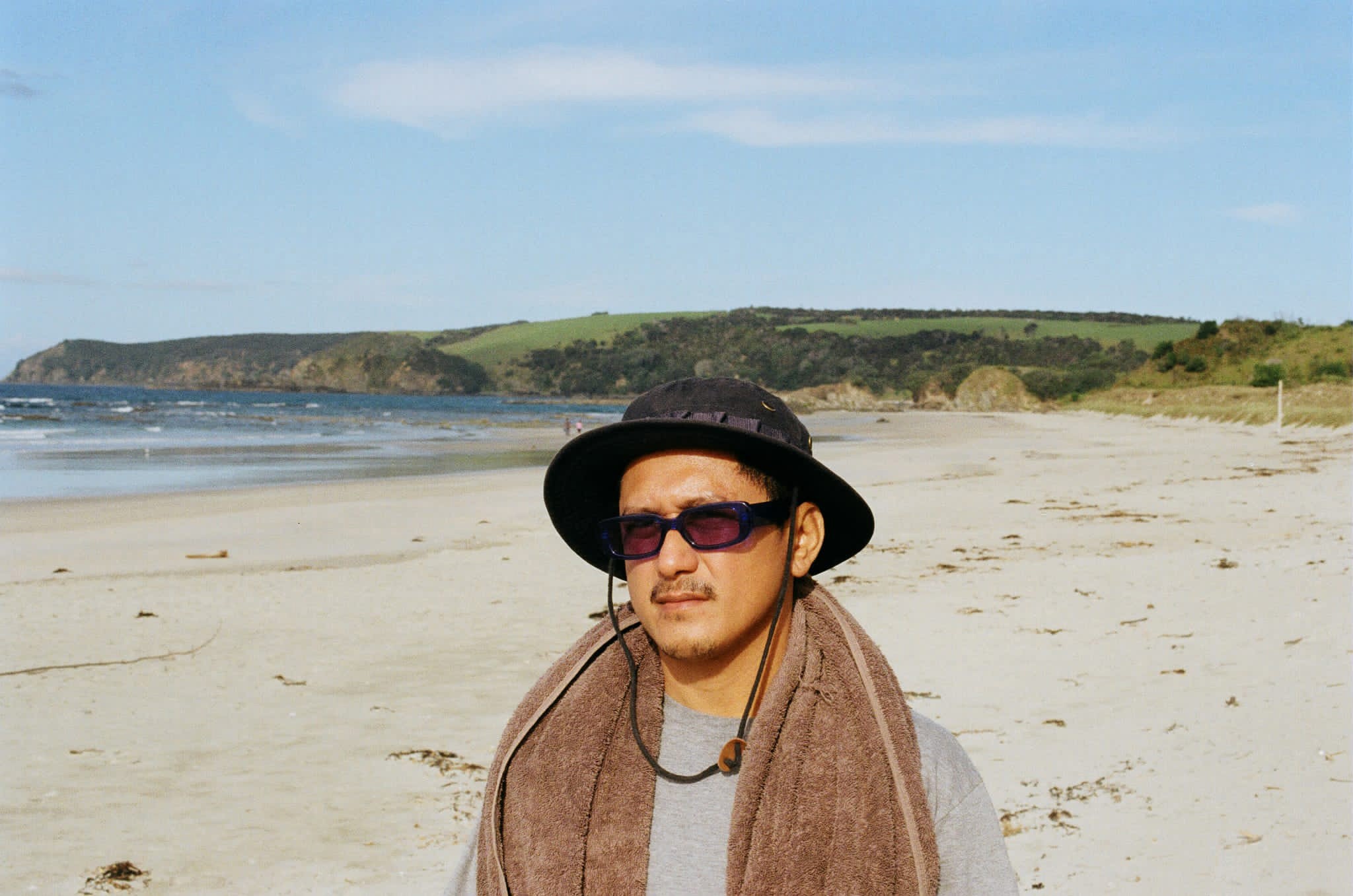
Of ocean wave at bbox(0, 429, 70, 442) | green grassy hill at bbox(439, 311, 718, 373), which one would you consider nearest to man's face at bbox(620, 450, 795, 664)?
ocean wave at bbox(0, 429, 70, 442)

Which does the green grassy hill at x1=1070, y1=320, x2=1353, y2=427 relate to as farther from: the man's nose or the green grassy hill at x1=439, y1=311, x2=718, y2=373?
the green grassy hill at x1=439, y1=311, x2=718, y2=373

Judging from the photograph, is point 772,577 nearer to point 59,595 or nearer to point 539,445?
point 59,595

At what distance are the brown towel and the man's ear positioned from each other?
58 mm

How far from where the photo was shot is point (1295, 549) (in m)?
8.86

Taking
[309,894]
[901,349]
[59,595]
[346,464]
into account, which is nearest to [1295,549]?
[309,894]

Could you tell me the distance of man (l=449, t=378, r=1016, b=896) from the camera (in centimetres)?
147

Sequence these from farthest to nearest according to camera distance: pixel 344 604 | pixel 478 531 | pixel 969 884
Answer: pixel 478 531, pixel 344 604, pixel 969 884

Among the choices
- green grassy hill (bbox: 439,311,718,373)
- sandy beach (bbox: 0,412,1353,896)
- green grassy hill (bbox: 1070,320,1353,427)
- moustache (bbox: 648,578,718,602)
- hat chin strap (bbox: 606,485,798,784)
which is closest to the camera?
hat chin strap (bbox: 606,485,798,784)

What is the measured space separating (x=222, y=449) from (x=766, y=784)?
2953 cm

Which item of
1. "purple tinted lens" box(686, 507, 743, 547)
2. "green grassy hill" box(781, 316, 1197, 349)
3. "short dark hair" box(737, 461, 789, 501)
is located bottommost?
"purple tinted lens" box(686, 507, 743, 547)

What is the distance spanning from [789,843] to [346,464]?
2366 centimetres

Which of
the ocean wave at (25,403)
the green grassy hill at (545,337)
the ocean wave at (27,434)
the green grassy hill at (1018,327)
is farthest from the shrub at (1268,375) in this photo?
the green grassy hill at (545,337)

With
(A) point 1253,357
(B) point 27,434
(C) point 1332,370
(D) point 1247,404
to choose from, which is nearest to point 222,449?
(B) point 27,434

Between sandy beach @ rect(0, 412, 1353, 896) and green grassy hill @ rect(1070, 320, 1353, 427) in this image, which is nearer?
sandy beach @ rect(0, 412, 1353, 896)
